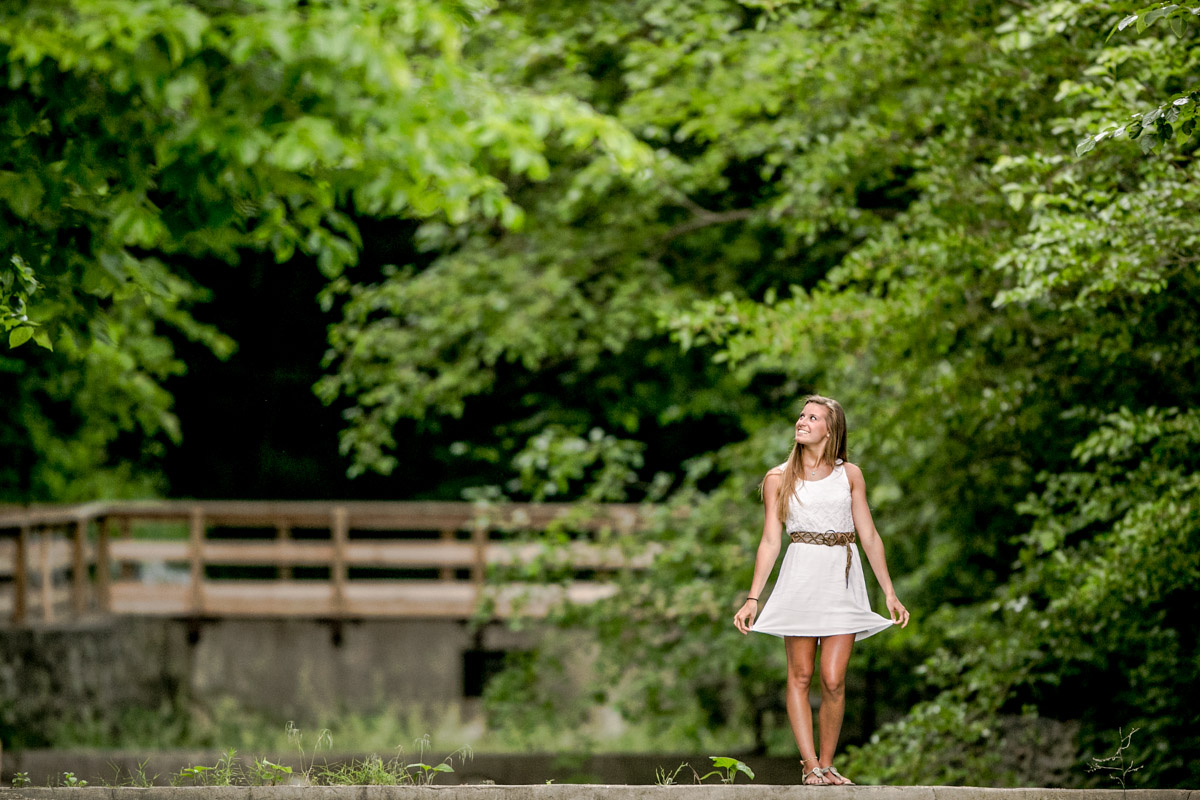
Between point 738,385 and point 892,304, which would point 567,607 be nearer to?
point 738,385

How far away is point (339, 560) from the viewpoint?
1512 centimetres

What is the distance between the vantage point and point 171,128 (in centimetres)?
353

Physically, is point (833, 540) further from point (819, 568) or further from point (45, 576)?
point (45, 576)

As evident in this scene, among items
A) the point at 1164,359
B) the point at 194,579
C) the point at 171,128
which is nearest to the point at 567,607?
the point at 1164,359

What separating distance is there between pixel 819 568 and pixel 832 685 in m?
0.44

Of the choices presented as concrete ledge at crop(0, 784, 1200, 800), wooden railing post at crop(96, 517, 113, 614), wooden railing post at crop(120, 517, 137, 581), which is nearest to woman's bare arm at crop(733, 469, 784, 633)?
concrete ledge at crop(0, 784, 1200, 800)

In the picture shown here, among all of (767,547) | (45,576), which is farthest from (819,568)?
(45,576)

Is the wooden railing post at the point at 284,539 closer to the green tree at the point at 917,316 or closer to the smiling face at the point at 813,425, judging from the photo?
the green tree at the point at 917,316

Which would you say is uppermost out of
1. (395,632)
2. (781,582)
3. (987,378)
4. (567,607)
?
(987,378)

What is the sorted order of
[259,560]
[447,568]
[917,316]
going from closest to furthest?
[917,316]
[447,568]
[259,560]

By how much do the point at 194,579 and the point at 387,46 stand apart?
42.2 feet

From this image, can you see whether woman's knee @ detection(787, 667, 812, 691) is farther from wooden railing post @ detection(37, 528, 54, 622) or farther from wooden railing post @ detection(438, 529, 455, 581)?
wooden railing post @ detection(438, 529, 455, 581)

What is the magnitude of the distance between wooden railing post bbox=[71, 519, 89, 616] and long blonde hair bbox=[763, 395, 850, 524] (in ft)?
39.4

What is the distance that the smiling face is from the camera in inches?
169
